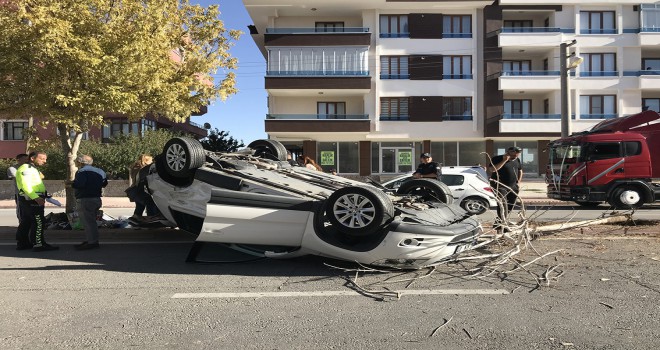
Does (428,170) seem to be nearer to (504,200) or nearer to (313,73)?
(504,200)

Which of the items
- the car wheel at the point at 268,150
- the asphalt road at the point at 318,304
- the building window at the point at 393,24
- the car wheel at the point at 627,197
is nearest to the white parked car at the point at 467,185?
the car wheel at the point at 627,197

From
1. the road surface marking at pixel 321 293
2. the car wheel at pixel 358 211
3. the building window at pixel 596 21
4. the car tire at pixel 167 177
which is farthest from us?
the building window at pixel 596 21

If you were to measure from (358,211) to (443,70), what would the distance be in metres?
25.7

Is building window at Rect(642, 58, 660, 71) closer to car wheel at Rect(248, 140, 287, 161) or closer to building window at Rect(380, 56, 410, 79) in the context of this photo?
building window at Rect(380, 56, 410, 79)

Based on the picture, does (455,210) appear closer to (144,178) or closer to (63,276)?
(144,178)

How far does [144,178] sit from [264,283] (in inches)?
111

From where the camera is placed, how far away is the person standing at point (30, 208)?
268 inches

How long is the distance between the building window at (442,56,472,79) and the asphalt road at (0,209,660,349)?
23.8 metres

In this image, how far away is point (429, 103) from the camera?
2878 cm

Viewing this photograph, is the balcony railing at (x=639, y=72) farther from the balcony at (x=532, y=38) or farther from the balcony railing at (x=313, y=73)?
the balcony railing at (x=313, y=73)

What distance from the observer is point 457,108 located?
95.5 ft

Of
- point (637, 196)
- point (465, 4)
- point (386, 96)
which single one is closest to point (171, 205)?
point (637, 196)

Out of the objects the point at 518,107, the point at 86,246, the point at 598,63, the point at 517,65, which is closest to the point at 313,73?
the point at 517,65

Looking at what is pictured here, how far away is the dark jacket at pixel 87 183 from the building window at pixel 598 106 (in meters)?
29.2
